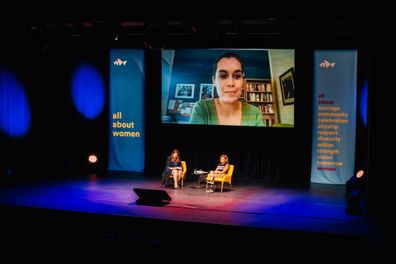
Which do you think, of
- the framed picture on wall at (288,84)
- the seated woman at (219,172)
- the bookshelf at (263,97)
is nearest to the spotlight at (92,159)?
the seated woman at (219,172)

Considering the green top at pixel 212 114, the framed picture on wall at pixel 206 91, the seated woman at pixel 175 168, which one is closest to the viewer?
the seated woman at pixel 175 168

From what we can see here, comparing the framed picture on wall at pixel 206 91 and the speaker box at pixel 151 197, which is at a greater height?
the framed picture on wall at pixel 206 91

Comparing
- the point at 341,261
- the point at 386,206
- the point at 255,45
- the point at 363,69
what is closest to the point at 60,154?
the point at 255,45

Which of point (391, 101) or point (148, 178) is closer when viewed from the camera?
Answer: point (391, 101)

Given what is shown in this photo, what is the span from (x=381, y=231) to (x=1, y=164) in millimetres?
8142

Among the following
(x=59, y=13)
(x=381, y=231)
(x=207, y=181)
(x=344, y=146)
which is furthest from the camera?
(x=344, y=146)

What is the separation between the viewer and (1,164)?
1197 centimetres

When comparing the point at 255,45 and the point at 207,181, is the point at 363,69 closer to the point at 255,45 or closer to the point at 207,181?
the point at 255,45

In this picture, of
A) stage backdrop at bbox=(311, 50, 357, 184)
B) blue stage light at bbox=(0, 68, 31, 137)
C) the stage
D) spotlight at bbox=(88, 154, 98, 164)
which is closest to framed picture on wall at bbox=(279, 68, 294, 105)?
stage backdrop at bbox=(311, 50, 357, 184)

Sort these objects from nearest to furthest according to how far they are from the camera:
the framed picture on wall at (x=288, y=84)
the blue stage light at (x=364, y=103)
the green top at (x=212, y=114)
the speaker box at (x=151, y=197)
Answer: the speaker box at (x=151, y=197) → the blue stage light at (x=364, y=103) → the framed picture on wall at (x=288, y=84) → the green top at (x=212, y=114)

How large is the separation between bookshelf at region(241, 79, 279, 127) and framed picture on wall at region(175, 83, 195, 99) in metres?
1.22

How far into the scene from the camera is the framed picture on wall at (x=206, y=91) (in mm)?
12281

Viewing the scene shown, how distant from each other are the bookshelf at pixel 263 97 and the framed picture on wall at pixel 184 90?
1.22 meters

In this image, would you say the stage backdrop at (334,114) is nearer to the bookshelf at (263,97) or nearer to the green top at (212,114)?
the bookshelf at (263,97)
